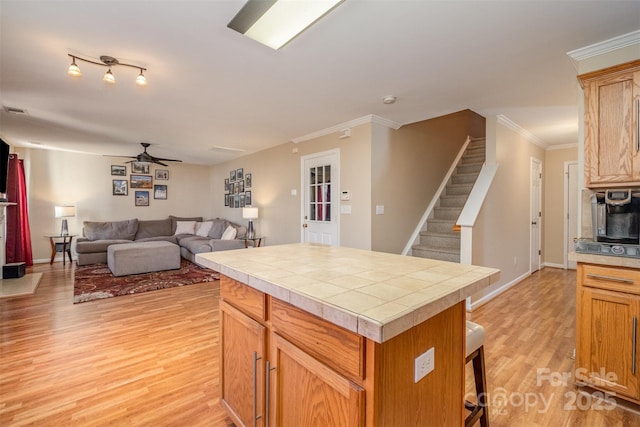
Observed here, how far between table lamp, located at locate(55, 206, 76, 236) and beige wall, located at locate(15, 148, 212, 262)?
0.31 metres

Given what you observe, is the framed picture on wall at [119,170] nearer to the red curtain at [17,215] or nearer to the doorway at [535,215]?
the red curtain at [17,215]

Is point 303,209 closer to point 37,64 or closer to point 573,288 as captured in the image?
point 37,64

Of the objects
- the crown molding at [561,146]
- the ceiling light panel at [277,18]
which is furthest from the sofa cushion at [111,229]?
the crown molding at [561,146]

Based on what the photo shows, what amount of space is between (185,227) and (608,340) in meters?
7.42

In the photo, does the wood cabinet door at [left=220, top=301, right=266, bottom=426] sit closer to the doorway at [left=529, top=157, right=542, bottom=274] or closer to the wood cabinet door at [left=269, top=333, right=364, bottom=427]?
the wood cabinet door at [left=269, top=333, right=364, bottom=427]

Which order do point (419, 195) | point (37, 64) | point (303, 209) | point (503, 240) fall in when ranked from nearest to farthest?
point (37, 64)
point (503, 240)
point (419, 195)
point (303, 209)

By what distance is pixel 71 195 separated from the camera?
248 inches

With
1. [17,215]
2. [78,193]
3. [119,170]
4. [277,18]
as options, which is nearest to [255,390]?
[277,18]

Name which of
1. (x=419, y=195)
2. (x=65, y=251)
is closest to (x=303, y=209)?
(x=419, y=195)

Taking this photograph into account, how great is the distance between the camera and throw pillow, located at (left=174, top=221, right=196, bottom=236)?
705cm

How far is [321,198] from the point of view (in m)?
4.51

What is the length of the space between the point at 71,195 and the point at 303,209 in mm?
5426

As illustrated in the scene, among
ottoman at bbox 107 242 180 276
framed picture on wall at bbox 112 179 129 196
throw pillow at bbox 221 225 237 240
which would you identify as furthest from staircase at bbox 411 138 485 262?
framed picture on wall at bbox 112 179 129 196

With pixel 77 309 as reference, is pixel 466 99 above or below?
above
